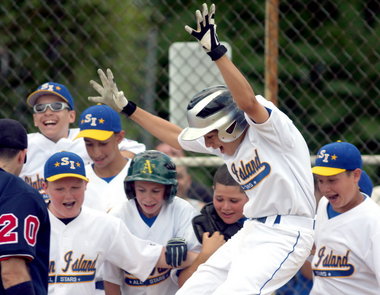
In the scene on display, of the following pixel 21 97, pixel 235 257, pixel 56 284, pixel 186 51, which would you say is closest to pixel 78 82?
pixel 21 97

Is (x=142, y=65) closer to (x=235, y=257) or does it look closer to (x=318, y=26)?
(x=318, y=26)

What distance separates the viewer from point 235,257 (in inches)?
167

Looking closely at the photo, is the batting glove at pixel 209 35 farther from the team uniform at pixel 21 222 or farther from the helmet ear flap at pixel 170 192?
the helmet ear flap at pixel 170 192

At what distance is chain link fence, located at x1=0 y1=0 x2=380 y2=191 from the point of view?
6109 millimetres

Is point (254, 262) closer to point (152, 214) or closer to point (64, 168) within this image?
point (152, 214)

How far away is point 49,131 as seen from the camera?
18.4 ft

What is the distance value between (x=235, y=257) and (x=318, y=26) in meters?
2.49

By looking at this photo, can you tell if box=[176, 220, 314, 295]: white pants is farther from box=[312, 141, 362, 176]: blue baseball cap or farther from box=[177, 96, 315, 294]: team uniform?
box=[312, 141, 362, 176]: blue baseball cap

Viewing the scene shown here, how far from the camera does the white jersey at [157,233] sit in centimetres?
479

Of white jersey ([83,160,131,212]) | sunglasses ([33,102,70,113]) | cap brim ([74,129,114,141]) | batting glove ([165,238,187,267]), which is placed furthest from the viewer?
sunglasses ([33,102,70,113])

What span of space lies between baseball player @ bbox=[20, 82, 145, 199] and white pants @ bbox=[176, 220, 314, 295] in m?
1.63

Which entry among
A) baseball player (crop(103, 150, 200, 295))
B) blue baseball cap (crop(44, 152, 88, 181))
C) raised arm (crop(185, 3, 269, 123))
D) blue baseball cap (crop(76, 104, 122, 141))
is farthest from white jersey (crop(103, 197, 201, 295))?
raised arm (crop(185, 3, 269, 123))

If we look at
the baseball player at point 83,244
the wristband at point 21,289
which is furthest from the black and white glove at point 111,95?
the wristband at point 21,289

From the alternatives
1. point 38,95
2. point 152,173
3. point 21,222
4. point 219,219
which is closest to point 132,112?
point 152,173
